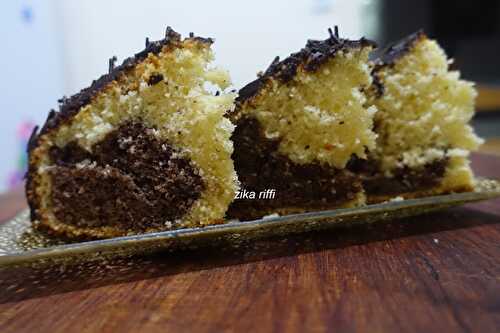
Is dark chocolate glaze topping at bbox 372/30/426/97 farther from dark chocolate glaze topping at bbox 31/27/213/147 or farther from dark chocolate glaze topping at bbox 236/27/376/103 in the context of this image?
dark chocolate glaze topping at bbox 31/27/213/147

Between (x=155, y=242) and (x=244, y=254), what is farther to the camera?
(x=244, y=254)

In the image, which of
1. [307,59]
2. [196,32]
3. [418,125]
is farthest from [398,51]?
[196,32]

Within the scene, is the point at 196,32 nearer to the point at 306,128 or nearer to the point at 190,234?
the point at 306,128

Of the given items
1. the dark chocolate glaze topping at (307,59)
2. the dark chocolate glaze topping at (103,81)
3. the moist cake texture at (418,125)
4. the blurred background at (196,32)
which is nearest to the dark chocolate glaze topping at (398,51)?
the moist cake texture at (418,125)

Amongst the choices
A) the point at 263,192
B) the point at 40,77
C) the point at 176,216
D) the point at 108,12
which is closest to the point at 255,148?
the point at 263,192

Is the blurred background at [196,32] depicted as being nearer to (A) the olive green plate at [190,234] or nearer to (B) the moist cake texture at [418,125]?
(B) the moist cake texture at [418,125]

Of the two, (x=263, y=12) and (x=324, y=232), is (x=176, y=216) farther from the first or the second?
(x=263, y=12)
